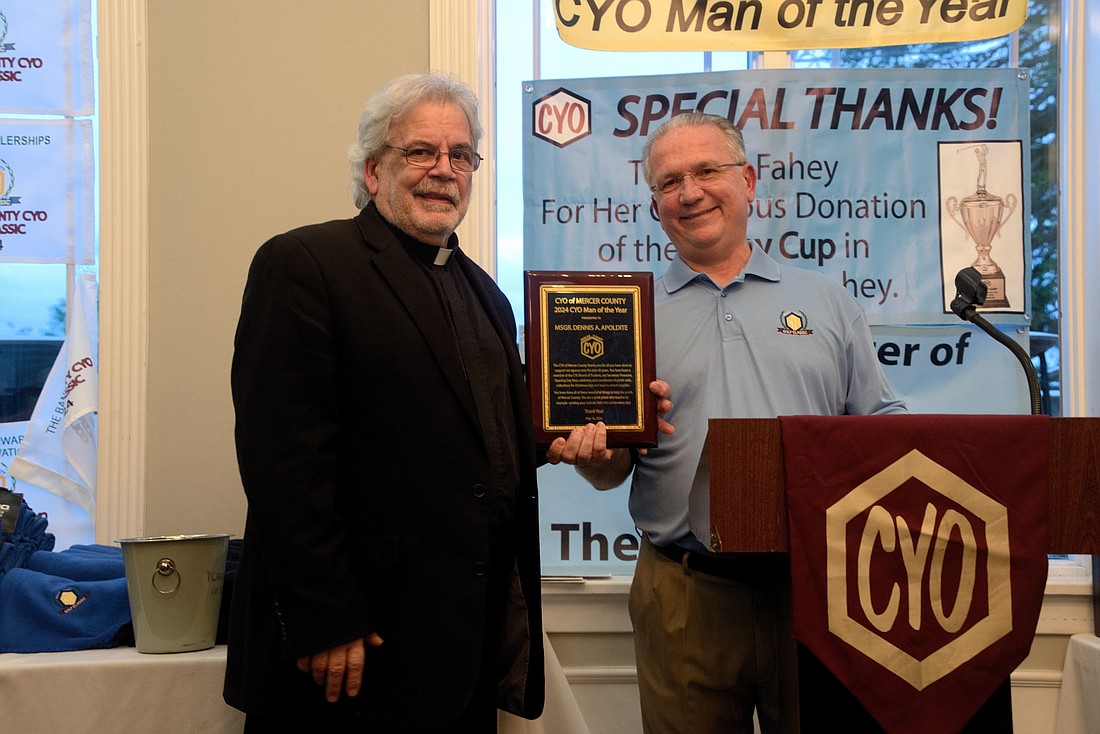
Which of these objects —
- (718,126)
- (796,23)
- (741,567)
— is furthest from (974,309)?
(796,23)

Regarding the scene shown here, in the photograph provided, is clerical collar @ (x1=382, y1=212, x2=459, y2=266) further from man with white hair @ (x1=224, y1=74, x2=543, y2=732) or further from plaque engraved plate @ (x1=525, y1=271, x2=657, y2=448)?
plaque engraved plate @ (x1=525, y1=271, x2=657, y2=448)

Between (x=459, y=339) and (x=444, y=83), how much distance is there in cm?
53

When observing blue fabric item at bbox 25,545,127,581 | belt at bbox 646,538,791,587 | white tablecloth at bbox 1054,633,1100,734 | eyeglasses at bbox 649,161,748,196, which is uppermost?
eyeglasses at bbox 649,161,748,196

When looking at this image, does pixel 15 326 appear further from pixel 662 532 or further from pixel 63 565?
pixel 662 532

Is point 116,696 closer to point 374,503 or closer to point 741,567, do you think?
point 374,503

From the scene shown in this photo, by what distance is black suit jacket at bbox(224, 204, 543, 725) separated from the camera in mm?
1636

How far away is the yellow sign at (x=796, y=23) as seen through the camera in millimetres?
3053

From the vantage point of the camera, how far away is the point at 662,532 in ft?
7.20

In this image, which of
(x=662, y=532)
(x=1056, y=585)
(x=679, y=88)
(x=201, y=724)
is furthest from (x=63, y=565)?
(x=1056, y=585)

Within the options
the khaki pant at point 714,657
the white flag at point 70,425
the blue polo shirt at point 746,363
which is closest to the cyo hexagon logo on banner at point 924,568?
the khaki pant at point 714,657

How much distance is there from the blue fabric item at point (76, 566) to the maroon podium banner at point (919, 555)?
1.72 metres

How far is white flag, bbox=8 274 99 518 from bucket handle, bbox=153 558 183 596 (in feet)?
3.15

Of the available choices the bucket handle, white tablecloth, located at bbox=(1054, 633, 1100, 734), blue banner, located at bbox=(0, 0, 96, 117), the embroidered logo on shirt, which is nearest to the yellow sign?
the embroidered logo on shirt

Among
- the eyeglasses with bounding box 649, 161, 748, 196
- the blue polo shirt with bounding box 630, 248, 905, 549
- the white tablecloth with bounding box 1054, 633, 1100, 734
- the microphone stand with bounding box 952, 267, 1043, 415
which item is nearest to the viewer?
the microphone stand with bounding box 952, 267, 1043, 415
